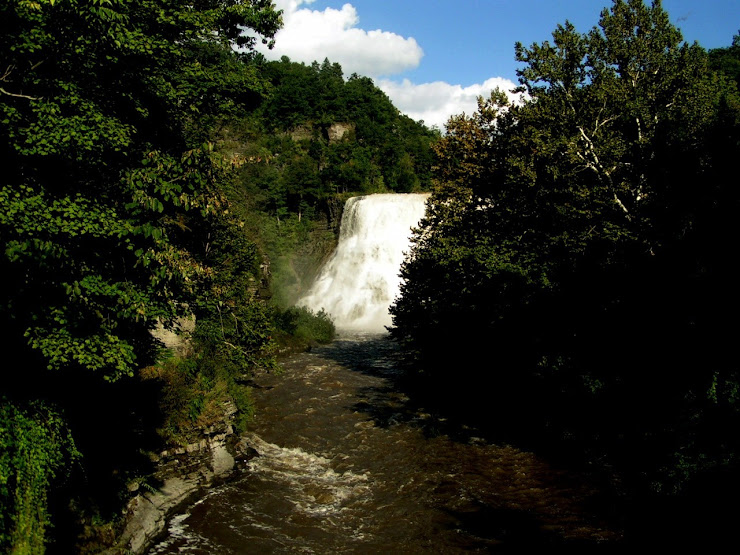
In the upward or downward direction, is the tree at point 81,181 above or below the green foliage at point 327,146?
below

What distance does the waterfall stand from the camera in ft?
136

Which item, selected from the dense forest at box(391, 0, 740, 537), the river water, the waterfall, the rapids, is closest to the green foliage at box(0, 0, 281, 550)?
the river water

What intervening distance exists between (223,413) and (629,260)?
11086 millimetres

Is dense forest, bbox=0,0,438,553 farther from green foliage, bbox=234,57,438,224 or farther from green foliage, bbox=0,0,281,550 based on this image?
green foliage, bbox=234,57,438,224

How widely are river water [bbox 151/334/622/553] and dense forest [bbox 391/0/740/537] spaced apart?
161 cm

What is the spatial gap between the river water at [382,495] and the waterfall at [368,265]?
75.1 ft

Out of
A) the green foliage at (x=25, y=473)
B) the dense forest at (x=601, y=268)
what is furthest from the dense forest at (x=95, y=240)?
the dense forest at (x=601, y=268)

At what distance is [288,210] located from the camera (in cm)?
6681

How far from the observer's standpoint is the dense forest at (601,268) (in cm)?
812

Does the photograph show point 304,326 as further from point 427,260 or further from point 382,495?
point 382,495

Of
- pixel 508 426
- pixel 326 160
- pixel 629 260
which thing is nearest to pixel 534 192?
pixel 629 260

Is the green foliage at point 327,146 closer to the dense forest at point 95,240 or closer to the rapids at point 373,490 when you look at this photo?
the rapids at point 373,490

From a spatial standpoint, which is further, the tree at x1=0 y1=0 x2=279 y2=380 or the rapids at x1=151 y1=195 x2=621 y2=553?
the rapids at x1=151 y1=195 x2=621 y2=553

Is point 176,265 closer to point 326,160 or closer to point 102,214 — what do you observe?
point 102,214
